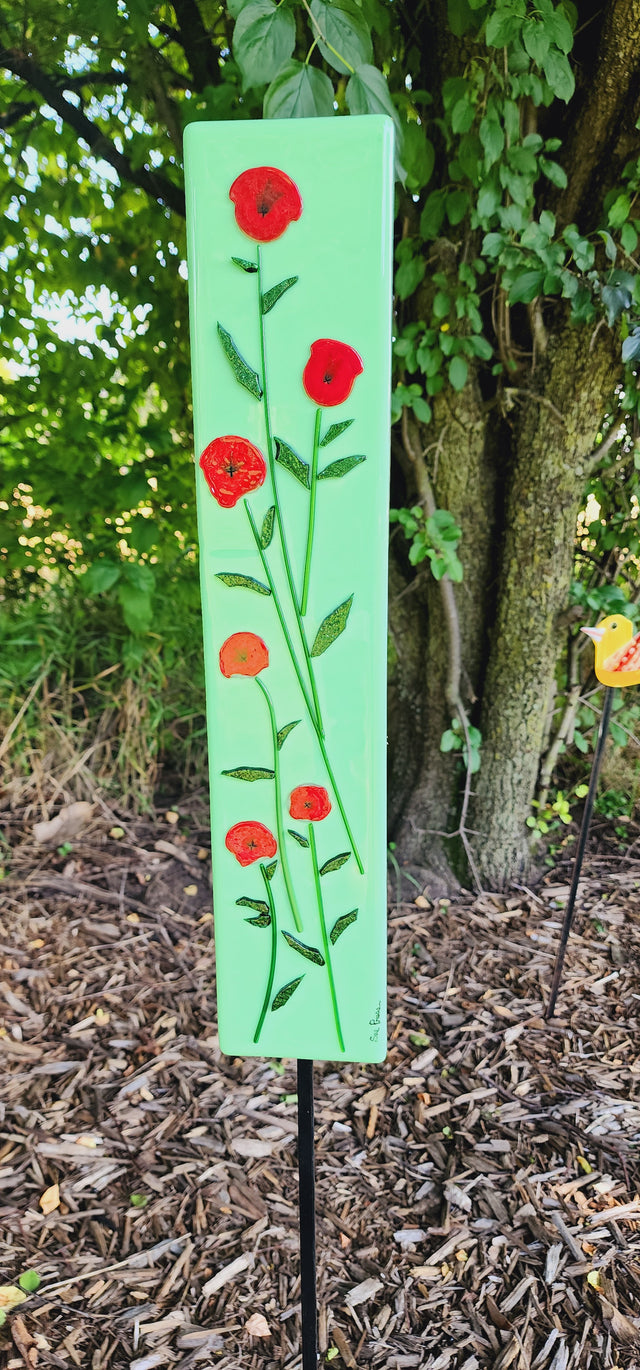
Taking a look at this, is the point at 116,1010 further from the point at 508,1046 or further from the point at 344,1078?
the point at 508,1046

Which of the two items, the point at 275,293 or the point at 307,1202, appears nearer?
the point at 275,293

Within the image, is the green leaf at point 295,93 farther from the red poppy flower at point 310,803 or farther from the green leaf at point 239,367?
the red poppy flower at point 310,803

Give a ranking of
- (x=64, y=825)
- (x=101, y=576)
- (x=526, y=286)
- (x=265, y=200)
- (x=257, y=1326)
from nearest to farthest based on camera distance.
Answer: (x=265, y=200) < (x=257, y=1326) < (x=526, y=286) < (x=101, y=576) < (x=64, y=825)

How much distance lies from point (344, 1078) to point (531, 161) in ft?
6.07

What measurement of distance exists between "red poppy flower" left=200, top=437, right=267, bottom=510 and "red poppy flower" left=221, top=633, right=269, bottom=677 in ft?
0.46

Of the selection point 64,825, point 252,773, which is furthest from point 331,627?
point 64,825

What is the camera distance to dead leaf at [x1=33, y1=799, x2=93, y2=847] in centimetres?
222

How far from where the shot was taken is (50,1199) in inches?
53.1

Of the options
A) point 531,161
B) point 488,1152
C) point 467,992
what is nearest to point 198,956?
point 467,992

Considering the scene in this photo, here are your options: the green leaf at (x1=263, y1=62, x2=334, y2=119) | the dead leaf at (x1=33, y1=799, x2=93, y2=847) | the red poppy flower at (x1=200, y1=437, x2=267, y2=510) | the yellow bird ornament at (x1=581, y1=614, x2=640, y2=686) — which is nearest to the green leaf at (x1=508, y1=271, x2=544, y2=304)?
the yellow bird ornament at (x1=581, y1=614, x2=640, y2=686)

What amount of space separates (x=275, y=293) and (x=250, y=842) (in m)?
0.53

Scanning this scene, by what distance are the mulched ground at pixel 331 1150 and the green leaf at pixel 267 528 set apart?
115cm

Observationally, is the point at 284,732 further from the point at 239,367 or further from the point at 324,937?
the point at 239,367

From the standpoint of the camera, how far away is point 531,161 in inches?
59.6
